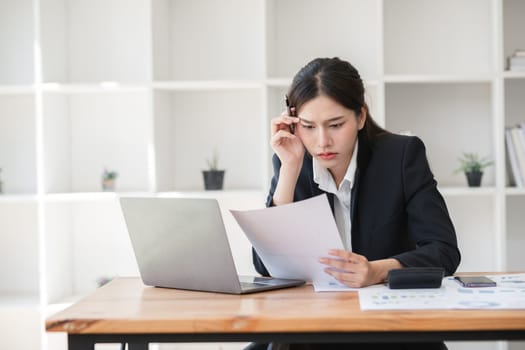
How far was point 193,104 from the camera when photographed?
12.3 feet

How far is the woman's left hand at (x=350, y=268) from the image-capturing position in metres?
1.71

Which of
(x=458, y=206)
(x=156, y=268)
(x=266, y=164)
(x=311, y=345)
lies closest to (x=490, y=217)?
(x=458, y=206)

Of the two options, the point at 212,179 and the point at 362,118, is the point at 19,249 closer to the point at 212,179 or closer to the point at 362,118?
the point at 212,179

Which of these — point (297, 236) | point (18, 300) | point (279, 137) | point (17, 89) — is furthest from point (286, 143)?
point (18, 300)

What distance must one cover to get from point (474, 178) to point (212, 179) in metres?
1.25

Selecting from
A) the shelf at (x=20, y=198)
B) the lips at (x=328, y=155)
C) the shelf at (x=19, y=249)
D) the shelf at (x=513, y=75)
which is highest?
the shelf at (x=513, y=75)

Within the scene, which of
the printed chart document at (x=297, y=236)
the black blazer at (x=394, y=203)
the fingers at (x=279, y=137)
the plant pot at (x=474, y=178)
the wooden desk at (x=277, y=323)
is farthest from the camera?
the plant pot at (x=474, y=178)

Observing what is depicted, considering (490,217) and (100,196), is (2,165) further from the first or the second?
(490,217)

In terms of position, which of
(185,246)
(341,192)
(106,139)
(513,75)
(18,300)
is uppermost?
(513,75)

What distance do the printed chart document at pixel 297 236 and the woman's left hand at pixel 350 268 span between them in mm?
17

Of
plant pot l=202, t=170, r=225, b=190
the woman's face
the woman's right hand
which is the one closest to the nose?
the woman's face

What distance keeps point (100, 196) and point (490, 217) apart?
1.92 metres

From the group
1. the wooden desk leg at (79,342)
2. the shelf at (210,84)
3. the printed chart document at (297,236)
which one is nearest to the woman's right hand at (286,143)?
the printed chart document at (297,236)

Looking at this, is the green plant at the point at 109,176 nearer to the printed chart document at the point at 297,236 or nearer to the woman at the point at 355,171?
the woman at the point at 355,171
